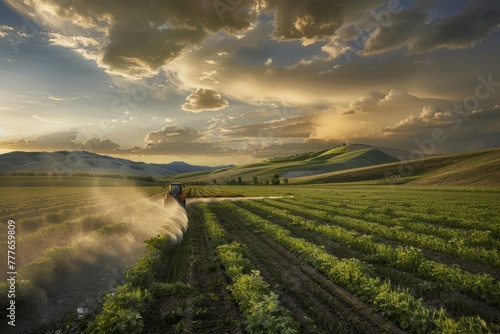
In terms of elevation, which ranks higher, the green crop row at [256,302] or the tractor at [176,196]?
the tractor at [176,196]

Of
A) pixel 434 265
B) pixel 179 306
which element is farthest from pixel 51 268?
pixel 434 265

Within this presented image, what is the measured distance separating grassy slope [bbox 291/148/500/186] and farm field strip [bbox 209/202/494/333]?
7918cm

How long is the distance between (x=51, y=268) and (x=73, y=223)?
1477cm

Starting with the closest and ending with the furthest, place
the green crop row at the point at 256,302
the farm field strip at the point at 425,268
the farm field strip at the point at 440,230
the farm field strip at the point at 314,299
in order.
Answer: the green crop row at the point at 256,302, the farm field strip at the point at 314,299, the farm field strip at the point at 425,268, the farm field strip at the point at 440,230

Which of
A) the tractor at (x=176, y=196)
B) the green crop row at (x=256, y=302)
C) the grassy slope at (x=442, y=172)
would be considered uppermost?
the grassy slope at (x=442, y=172)

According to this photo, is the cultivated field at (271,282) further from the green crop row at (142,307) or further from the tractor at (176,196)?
the tractor at (176,196)

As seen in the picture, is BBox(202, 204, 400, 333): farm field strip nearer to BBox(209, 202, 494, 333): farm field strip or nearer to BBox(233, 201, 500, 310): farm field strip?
BBox(209, 202, 494, 333): farm field strip

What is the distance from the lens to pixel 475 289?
9.91m

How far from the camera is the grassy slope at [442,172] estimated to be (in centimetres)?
7981

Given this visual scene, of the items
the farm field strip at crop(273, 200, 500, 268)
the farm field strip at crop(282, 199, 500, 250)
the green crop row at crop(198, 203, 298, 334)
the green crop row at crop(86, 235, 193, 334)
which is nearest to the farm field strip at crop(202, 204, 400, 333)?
the green crop row at crop(198, 203, 298, 334)

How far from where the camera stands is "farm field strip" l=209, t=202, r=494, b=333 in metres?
7.69

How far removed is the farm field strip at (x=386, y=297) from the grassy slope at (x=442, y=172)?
7918cm

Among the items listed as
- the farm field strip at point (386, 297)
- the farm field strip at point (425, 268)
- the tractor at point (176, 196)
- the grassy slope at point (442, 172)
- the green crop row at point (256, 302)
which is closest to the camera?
the green crop row at point (256, 302)

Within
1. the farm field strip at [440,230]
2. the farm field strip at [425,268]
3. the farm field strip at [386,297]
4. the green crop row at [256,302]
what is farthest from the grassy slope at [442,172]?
the green crop row at [256,302]
